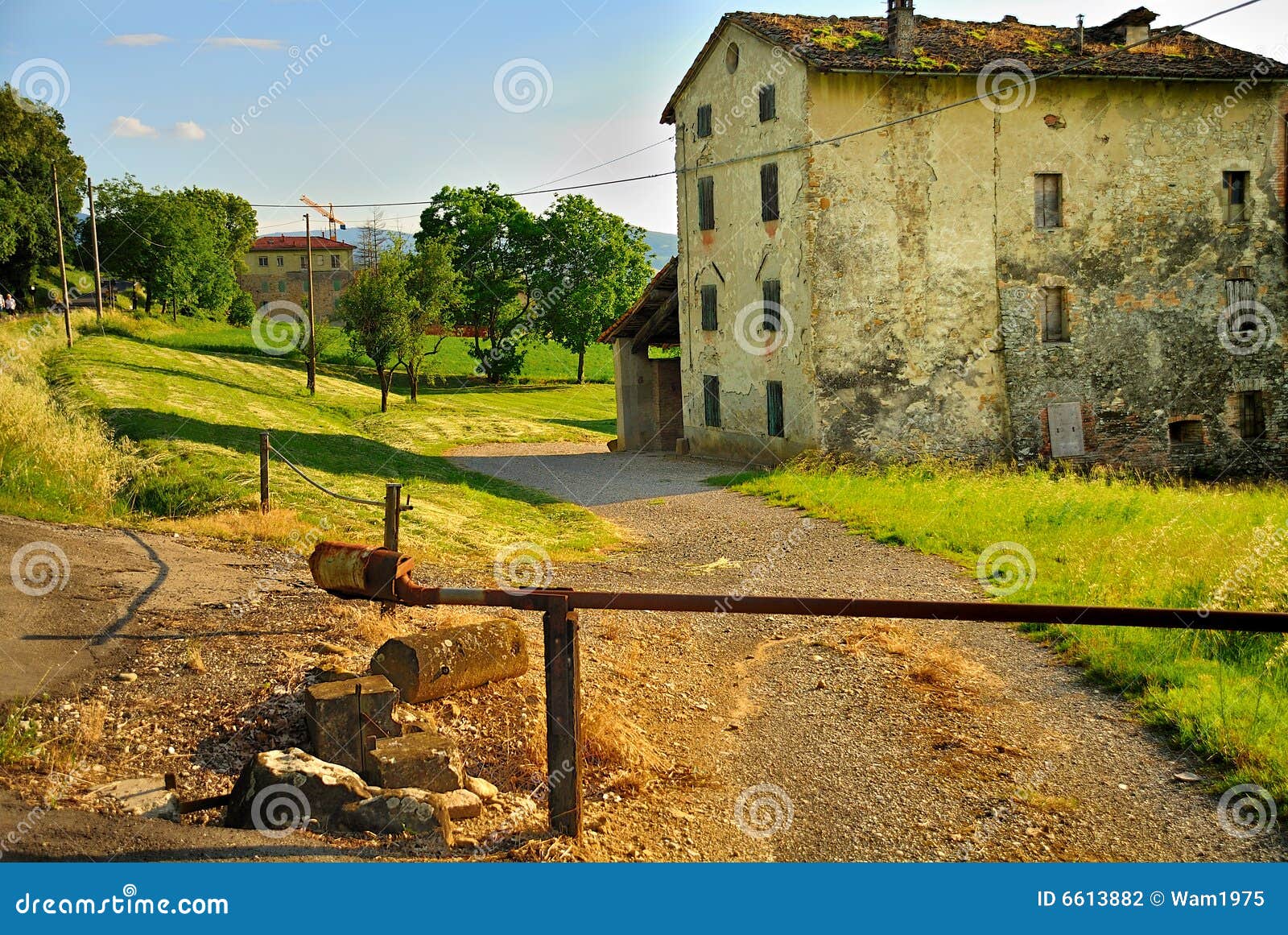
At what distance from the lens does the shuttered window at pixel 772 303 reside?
973 inches

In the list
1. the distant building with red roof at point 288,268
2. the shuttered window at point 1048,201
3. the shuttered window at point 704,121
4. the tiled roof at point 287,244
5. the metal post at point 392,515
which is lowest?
the metal post at point 392,515

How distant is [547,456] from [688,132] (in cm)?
1039

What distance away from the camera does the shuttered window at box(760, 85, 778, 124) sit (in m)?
24.3

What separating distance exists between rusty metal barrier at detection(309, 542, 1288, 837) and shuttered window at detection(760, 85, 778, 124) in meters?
21.4

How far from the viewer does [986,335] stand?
24.0 m

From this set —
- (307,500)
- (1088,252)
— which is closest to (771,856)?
(307,500)

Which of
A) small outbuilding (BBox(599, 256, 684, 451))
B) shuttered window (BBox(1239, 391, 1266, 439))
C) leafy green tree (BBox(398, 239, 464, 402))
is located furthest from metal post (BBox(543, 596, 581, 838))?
leafy green tree (BBox(398, 239, 464, 402))

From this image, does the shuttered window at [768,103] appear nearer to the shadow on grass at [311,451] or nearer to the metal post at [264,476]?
the shadow on grass at [311,451]

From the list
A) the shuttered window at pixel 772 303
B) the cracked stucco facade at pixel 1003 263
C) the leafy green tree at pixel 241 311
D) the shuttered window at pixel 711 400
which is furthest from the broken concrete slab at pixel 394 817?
the leafy green tree at pixel 241 311

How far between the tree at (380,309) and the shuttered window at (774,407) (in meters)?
18.0

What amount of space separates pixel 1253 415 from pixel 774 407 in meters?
12.6

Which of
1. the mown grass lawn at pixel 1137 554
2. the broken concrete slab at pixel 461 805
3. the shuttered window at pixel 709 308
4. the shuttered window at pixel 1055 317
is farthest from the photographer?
the shuttered window at pixel 709 308

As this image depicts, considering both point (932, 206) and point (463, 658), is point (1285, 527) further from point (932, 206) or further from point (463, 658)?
point (932, 206)

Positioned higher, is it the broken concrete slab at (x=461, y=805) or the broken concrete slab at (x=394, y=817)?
the broken concrete slab at (x=394, y=817)
